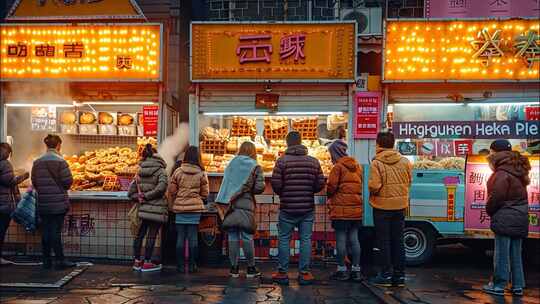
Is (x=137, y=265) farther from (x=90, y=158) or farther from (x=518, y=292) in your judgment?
(x=518, y=292)

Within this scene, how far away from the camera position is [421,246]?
888 centimetres

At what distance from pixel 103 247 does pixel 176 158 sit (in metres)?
1.90

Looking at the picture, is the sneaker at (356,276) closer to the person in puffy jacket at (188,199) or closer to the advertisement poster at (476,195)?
the advertisement poster at (476,195)

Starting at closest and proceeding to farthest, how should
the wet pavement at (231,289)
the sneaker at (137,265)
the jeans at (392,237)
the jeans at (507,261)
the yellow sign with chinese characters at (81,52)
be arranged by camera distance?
1. the wet pavement at (231,289)
2. the jeans at (507,261)
3. the jeans at (392,237)
4. the sneaker at (137,265)
5. the yellow sign with chinese characters at (81,52)

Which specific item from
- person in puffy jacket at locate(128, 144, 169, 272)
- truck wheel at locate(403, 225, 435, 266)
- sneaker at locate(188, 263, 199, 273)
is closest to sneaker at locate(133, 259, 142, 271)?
person in puffy jacket at locate(128, 144, 169, 272)

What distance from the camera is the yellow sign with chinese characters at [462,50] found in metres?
8.90

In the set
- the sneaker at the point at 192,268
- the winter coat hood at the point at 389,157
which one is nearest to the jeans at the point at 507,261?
the winter coat hood at the point at 389,157

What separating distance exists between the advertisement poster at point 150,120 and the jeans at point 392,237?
4167 millimetres

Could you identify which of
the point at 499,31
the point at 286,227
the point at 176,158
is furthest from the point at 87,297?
the point at 499,31

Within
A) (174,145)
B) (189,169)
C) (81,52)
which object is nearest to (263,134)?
(174,145)

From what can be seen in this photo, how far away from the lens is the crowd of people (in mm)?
6891

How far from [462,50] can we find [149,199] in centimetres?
536

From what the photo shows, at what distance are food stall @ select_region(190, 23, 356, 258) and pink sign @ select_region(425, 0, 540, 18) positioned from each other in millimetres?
3250

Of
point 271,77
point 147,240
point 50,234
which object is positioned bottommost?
point 147,240
